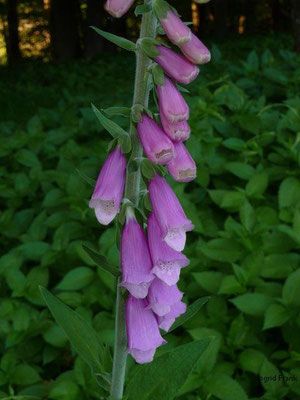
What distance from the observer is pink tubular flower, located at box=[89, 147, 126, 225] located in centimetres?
138

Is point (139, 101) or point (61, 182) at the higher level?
point (139, 101)

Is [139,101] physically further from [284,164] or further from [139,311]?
[284,164]

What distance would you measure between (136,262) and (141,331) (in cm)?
22

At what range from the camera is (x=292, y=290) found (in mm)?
2340

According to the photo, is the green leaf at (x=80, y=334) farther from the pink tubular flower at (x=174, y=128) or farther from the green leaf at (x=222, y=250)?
the green leaf at (x=222, y=250)

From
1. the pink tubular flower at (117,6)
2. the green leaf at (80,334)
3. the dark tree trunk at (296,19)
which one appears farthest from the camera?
the dark tree trunk at (296,19)

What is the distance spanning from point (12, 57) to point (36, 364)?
56.3ft

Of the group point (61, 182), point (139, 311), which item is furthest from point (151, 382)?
point (61, 182)

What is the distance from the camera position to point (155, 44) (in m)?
1.34

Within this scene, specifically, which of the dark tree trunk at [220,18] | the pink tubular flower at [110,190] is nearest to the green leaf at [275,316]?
the pink tubular flower at [110,190]

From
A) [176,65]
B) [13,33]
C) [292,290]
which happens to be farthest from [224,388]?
[13,33]

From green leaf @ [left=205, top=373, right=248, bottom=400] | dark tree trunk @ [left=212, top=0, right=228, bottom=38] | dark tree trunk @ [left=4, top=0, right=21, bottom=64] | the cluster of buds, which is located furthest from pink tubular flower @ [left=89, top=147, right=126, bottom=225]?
dark tree trunk @ [left=212, top=0, right=228, bottom=38]

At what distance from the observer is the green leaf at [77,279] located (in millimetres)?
2670

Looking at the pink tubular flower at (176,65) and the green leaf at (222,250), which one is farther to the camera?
the green leaf at (222,250)
